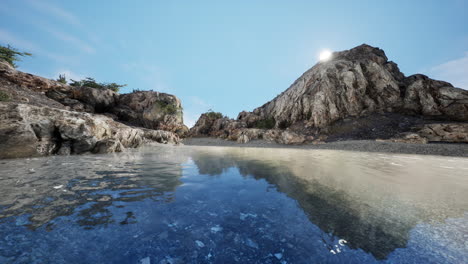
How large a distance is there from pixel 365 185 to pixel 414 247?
2750 mm

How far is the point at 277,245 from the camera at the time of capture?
186cm

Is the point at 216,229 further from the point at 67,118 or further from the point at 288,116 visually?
the point at 288,116

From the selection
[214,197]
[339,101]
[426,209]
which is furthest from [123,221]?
[339,101]

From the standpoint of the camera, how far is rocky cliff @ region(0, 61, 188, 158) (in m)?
7.18

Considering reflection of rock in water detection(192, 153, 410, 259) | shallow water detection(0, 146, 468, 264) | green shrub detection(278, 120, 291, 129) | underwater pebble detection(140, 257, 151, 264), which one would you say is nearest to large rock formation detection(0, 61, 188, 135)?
shallow water detection(0, 146, 468, 264)

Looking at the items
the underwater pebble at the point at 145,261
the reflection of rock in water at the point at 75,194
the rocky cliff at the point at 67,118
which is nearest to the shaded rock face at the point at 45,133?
the rocky cliff at the point at 67,118

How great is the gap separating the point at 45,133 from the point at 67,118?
115 centimetres

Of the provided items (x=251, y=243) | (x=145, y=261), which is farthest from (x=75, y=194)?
(x=251, y=243)

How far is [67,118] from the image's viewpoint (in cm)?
881

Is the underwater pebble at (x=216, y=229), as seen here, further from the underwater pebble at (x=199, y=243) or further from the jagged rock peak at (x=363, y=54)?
the jagged rock peak at (x=363, y=54)

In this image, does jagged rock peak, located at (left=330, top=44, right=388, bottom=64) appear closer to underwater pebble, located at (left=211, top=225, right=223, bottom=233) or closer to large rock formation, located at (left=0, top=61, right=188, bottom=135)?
large rock formation, located at (left=0, top=61, right=188, bottom=135)

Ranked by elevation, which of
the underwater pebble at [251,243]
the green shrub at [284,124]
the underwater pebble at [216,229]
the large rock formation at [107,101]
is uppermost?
the large rock formation at [107,101]

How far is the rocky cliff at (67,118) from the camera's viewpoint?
23.6 feet

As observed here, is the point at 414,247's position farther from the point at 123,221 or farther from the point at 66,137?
the point at 66,137
